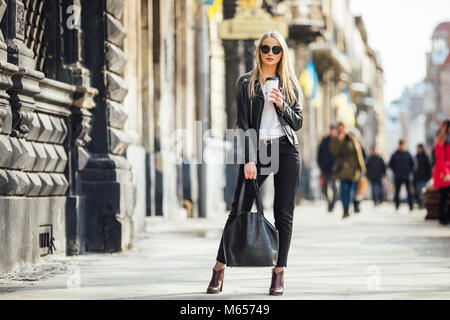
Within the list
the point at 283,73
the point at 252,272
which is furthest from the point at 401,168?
the point at 283,73

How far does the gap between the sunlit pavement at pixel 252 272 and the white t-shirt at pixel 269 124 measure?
1051 mm

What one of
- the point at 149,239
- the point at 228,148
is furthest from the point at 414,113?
the point at 149,239

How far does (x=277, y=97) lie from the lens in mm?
7391

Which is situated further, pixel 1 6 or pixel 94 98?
pixel 94 98

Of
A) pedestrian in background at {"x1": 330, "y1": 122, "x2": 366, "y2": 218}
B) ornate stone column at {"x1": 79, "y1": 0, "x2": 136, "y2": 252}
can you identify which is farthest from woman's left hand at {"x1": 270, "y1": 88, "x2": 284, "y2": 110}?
pedestrian in background at {"x1": 330, "y1": 122, "x2": 366, "y2": 218}

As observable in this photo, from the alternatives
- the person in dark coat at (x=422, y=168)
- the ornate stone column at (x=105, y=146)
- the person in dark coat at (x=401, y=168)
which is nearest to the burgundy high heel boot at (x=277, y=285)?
the ornate stone column at (x=105, y=146)

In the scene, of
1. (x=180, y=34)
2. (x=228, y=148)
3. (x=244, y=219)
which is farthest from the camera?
(x=228, y=148)

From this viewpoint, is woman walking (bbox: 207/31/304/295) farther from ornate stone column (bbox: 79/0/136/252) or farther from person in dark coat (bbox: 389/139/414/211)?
person in dark coat (bbox: 389/139/414/211)

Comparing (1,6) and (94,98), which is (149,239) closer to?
(94,98)

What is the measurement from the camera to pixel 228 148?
23.1 m

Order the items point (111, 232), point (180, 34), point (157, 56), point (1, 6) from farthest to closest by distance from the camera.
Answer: point (180, 34), point (157, 56), point (111, 232), point (1, 6)

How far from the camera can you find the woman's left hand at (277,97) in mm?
7363

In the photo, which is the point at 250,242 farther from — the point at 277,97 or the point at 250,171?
the point at 277,97
